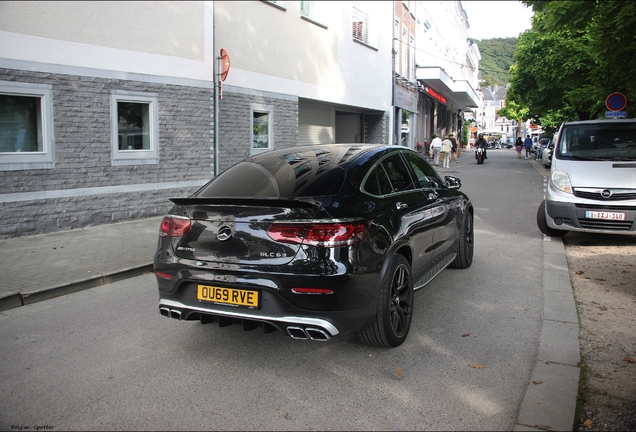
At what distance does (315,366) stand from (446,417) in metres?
1.10

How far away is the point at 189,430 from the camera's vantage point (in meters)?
3.08

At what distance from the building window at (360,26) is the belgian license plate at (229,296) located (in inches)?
746

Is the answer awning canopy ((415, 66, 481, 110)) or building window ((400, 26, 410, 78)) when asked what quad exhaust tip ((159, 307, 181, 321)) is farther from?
awning canopy ((415, 66, 481, 110))

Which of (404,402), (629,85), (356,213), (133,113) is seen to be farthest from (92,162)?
(629,85)

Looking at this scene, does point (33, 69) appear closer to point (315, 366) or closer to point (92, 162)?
point (92, 162)

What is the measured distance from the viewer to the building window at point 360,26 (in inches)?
847

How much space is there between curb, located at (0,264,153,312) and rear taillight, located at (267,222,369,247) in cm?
352

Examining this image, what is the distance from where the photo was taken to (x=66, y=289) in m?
6.16

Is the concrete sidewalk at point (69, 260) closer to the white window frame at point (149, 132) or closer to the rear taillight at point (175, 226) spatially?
the white window frame at point (149, 132)

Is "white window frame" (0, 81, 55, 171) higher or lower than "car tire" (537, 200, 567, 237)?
higher

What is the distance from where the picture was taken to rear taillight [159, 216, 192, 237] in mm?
4098

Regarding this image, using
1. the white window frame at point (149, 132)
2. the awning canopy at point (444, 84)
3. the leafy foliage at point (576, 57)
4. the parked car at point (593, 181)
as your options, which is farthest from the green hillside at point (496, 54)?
the white window frame at point (149, 132)

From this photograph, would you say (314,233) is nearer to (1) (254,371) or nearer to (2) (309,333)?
(2) (309,333)

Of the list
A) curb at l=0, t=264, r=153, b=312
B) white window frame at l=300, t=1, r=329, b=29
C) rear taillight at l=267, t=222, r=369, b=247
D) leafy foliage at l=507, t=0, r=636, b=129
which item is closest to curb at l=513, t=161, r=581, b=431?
rear taillight at l=267, t=222, r=369, b=247
